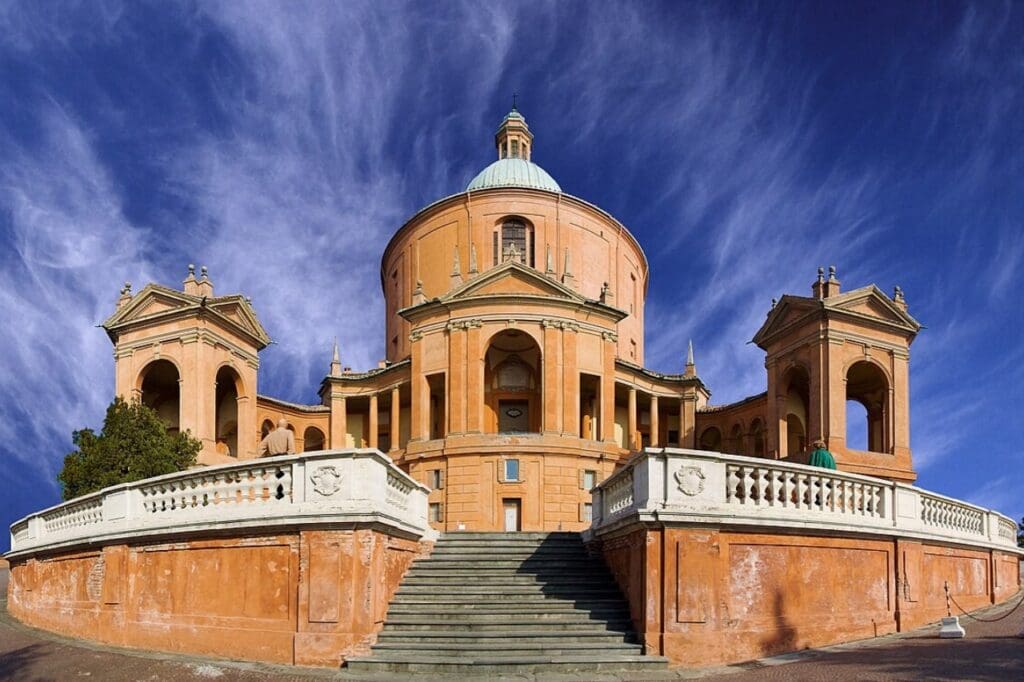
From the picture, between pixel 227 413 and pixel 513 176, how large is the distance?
18621 mm

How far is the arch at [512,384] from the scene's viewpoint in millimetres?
33750

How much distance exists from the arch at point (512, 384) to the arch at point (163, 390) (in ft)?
44.6

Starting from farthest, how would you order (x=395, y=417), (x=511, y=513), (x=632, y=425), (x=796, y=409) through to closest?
(x=632, y=425), (x=796, y=409), (x=395, y=417), (x=511, y=513)

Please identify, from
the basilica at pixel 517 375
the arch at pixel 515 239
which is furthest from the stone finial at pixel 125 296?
the arch at pixel 515 239

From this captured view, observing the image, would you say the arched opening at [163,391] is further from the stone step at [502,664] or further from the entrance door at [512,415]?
the stone step at [502,664]

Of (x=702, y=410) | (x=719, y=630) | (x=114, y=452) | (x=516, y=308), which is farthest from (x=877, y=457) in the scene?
(x=114, y=452)

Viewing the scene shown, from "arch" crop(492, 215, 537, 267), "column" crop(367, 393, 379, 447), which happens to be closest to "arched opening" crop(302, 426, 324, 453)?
"column" crop(367, 393, 379, 447)

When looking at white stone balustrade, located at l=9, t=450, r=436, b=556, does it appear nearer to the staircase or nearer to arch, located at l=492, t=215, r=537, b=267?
the staircase

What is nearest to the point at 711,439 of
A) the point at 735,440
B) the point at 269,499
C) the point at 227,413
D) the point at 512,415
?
the point at 735,440

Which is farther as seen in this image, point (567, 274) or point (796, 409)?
point (796, 409)

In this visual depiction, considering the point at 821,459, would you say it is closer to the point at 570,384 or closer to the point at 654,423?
the point at 570,384

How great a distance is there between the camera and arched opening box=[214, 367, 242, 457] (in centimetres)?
3709

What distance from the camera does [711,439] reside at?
43562 millimetres

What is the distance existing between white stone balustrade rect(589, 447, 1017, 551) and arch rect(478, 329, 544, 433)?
57.8 ft
